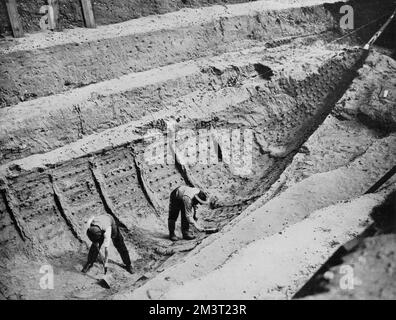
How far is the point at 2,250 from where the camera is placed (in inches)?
239

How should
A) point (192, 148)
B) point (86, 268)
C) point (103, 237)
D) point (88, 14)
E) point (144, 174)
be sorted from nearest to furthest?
point (103, 237) < point (86, 268) < point (144, 174) < point (192, 148) < point (88, 14)

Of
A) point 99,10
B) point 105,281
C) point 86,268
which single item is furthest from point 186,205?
point 99,10

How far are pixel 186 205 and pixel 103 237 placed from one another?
151cm

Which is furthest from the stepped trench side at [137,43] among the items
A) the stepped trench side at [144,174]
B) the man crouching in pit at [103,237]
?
the man crouching in pit at [103,237]

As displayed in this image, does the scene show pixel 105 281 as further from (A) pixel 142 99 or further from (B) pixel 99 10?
(B) pixel 99 10

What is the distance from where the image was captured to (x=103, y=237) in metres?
5.82

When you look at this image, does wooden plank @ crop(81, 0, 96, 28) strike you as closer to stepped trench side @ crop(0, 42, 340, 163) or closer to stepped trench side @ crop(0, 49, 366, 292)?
stepped trench side @ crop(0, 42, 340, 163)

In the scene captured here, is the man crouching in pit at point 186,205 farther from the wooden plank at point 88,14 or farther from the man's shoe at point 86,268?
the wooden plank at point 88,14

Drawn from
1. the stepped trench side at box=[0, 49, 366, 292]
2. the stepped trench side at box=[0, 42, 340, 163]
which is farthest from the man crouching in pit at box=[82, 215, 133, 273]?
the stepped trench side at box=[0, 42, 340, 163]

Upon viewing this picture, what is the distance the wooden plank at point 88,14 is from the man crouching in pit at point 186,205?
491 centimetres

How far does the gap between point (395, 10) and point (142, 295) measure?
1157cm

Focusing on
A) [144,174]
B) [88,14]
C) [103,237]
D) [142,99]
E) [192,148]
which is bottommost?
[103,237]

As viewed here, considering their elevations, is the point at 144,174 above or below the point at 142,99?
below

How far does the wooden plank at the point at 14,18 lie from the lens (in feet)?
25.8
